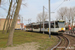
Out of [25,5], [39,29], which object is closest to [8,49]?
[25,5]

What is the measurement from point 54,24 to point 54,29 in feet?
3.74

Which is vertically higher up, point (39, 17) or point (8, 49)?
point (39, 17)

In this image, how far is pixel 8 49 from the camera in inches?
313

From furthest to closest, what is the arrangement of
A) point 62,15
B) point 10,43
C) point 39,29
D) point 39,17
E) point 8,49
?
point 39,17, point 62,15, point 39,29, point 10,43, point 8,49

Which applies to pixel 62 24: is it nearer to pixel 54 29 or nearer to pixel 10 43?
pixel 54 29

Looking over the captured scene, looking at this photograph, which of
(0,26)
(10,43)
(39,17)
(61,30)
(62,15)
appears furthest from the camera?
(0,26)

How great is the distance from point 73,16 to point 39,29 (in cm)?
1744

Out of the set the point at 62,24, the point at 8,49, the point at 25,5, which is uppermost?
the point at 25,5

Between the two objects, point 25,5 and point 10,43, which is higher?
point 25,5

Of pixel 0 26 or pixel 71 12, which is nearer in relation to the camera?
pixel 71 12

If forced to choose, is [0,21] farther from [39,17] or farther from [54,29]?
[54,29]

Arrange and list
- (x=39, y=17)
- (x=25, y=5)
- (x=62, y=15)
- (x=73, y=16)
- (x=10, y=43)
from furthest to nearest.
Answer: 1. (x=39, y=17)
2. (x=62, y=15)
3. (x=73, y=16)
4. (x=25, y=5)
5. (x=10, y=43)

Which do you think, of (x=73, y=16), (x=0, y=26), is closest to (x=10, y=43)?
(x=73, y=16)

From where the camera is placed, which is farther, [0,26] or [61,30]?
[0,26]
